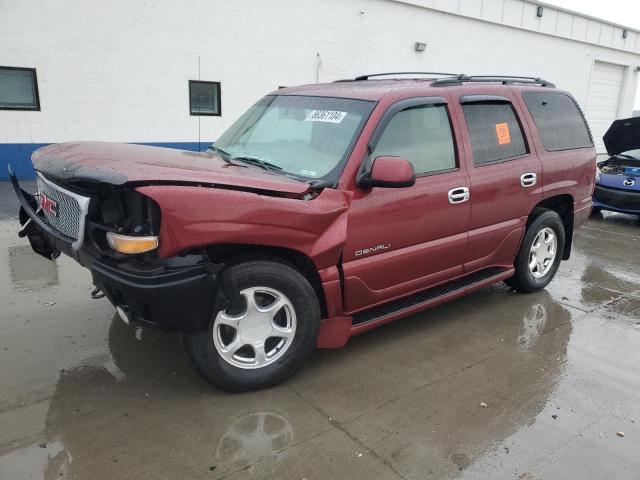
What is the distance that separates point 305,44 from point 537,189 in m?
9.17

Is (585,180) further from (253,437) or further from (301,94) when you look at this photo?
(253,437)

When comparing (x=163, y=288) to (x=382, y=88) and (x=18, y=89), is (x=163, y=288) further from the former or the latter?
(x=18, y=89)

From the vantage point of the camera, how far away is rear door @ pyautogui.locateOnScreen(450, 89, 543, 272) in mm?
4066

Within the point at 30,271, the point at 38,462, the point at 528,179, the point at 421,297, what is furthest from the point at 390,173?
the point at 30,271

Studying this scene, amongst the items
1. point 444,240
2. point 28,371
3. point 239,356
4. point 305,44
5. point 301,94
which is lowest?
point 28,371

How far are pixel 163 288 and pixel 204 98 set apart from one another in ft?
31.6

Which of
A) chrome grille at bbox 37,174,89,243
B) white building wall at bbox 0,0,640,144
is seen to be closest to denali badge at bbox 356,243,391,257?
chrome grille at bbox 37,174,89,243

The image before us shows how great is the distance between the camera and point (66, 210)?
10.0ft

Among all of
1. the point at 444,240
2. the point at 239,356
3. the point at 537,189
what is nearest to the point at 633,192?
the point at 537,189

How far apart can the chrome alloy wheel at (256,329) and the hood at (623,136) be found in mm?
7217

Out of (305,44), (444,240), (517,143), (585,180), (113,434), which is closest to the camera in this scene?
(113,434)

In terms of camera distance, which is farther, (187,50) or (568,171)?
(187,50)

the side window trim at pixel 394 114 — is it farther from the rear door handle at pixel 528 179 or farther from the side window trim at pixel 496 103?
the rear door handle at pixel 528 179

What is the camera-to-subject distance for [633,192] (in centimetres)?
826
